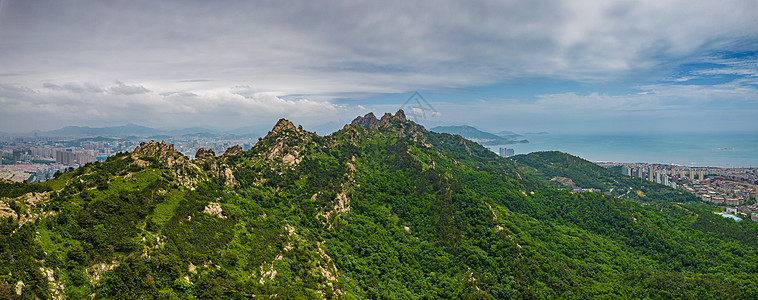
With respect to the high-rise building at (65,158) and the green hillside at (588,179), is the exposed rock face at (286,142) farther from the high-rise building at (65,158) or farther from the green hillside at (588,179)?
the high-rise building at (65,158)

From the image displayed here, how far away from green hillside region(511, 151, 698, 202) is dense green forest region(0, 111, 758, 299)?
2935 cm

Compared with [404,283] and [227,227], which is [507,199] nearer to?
[404,283]

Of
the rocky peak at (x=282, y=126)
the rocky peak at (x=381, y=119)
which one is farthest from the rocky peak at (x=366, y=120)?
the rocky peak at (x=282, y=126)

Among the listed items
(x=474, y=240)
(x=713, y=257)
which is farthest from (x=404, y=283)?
(x=713, y=257)

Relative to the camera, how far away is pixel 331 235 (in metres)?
35.8

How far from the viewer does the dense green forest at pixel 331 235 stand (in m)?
16.8

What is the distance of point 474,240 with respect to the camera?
3878cm

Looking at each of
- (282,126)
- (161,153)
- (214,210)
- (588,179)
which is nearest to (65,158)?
(282,126)

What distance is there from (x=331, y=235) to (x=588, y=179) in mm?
85709

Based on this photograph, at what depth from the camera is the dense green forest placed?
16.8 meters

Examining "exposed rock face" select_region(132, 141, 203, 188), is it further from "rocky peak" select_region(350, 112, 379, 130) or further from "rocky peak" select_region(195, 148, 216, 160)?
"rocky peak" select_region(350, 112, 379, 130)

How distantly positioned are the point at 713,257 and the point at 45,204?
210 ft

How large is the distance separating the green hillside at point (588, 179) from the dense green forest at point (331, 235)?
96.3 feet

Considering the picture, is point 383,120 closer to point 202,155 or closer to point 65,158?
point 202,155
